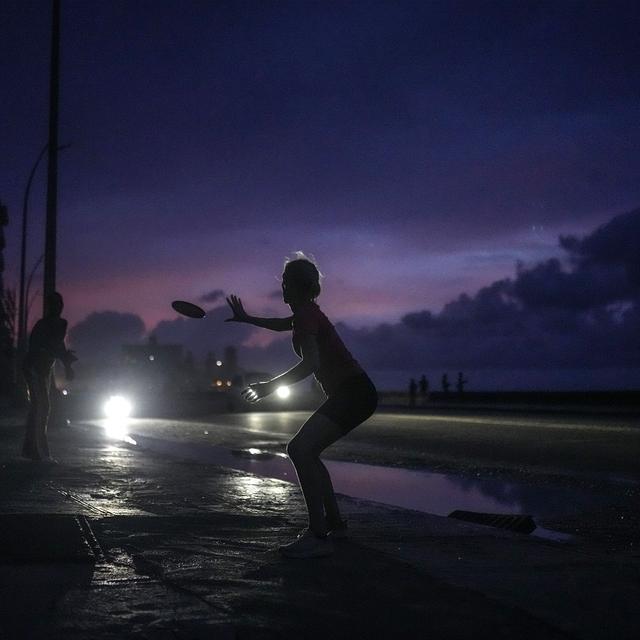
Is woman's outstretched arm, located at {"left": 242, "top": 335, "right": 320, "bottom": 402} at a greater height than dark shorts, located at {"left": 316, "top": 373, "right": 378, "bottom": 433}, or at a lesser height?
greater

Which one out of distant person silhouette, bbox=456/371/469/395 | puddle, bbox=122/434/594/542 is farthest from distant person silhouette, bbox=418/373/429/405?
puddle, bbox=122/434/594/542

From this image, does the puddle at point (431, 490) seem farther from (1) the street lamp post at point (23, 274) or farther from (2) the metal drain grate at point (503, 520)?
(1) the street lamp post at point (23, 274)

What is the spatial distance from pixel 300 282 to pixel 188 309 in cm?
94

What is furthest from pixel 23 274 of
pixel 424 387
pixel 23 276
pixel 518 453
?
pixel 518 453

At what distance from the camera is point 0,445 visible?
49.0 ft

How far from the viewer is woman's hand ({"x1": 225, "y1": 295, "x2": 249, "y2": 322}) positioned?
686 centimetres

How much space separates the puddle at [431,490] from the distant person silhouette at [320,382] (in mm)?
2453

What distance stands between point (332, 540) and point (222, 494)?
2681mm

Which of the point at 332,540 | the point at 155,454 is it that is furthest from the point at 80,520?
the point at 155,454

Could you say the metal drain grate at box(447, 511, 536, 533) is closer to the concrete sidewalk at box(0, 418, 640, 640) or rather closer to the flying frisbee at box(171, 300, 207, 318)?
the concrete sidewalk at box(0, 418, 640, 640)

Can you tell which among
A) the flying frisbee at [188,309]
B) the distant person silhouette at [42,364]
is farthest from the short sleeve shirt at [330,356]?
the distant person silhouette at [42,364]

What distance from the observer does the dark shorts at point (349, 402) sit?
6375mm

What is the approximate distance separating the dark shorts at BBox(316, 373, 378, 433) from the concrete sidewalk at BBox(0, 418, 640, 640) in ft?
2.79

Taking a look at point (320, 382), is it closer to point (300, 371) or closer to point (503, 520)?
point (300, 371)
